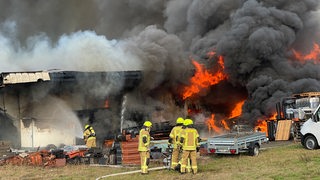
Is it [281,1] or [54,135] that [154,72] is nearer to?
[54,135]

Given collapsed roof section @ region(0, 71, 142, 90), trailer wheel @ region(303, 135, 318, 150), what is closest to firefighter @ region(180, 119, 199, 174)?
trailer wheel @ region(303, 135, 318, 150)

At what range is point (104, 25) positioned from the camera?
46.3 meters

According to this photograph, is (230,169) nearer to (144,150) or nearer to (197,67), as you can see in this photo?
(144,150)

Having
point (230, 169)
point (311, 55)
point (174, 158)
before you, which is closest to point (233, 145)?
point (230, 169)

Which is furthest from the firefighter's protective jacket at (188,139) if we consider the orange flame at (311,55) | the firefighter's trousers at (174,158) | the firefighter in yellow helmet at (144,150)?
the orange flame at (311,55)

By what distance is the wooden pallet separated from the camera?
21.5 metres

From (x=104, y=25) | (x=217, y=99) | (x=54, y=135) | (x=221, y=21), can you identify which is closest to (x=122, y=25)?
(x=104, y=25)

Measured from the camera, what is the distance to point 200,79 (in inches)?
1227

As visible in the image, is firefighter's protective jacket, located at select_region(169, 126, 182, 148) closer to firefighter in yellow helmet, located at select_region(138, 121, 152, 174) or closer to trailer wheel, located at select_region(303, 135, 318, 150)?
firefighter in yellow helmet, located at select_region(138, 121, 152, 174)

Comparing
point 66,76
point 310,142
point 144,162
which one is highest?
point 66,76

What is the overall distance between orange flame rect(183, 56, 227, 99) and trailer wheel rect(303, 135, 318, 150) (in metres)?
14.6

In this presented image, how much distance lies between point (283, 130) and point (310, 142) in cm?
529

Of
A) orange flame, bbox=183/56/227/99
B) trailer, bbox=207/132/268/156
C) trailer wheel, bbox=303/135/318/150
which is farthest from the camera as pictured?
orange flame, bbox=183/56/227/99

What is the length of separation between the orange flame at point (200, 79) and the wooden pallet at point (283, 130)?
9.79 metres
